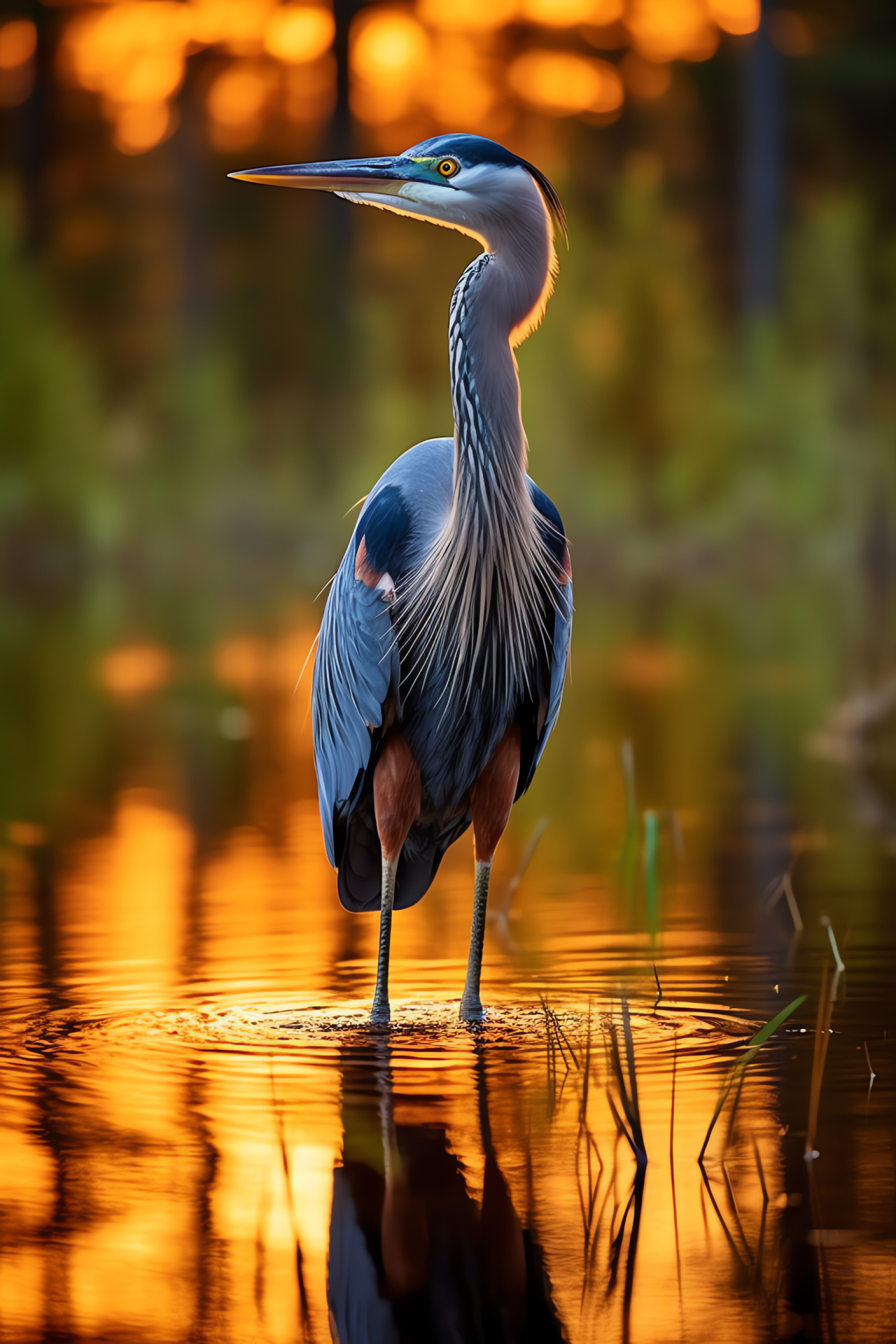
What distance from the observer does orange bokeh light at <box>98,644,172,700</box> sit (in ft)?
51.5

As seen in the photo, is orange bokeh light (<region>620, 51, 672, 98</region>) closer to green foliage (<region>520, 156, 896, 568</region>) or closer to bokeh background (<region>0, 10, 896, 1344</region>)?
bokeh background (<region>0, 10, 896, 1344</region>)

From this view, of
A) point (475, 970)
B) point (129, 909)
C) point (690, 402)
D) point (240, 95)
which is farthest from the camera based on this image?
point (240, 95)

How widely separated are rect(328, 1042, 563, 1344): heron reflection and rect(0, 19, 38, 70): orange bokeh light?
137 feet

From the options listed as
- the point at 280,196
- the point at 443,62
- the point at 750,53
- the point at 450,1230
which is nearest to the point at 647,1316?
the point at 450,1230

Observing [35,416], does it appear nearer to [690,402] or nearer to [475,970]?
[690,402]

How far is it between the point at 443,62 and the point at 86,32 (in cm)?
736

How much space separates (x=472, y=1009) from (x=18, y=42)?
135 ft

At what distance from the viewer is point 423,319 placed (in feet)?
152

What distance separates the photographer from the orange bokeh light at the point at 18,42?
43312 mm

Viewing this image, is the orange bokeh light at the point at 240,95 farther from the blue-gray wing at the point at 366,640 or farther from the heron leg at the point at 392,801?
the heron leg at the point at 392,801

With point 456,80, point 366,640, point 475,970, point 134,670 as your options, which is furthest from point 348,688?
point 456,80

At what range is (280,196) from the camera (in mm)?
50531

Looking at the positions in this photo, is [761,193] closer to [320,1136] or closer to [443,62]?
[443,62]

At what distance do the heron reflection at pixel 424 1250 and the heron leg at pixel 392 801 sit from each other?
1.06m
